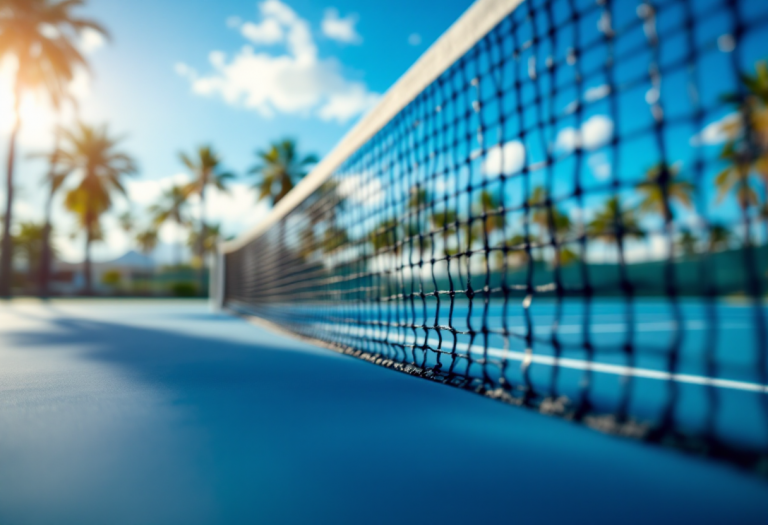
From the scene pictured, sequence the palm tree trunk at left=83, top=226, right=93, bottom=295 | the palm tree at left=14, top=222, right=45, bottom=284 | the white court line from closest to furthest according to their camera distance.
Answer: the white court line, the palm tree trunk at left=83, top=226, right=93, bottom=295, the palm tree at left=14, top=222, right=45, bottom=284

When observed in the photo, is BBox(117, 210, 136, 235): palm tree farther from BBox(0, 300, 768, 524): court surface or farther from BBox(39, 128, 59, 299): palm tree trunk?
BBox(0, 300, 768, 524): court surface

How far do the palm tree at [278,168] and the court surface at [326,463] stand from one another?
26.5 meters

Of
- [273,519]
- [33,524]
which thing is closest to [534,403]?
[273,519]

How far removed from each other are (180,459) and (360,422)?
0.51m

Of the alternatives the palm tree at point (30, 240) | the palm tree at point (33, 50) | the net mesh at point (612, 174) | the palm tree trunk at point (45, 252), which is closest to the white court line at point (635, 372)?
the net mesh at point (612, 174)

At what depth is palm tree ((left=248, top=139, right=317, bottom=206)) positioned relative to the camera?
27562 millimetres

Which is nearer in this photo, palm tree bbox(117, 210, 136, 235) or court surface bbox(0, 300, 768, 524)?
court surface bbox(0, 300, 768, 524)

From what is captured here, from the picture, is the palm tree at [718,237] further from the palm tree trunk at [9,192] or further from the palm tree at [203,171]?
the palm tree at [203,171]

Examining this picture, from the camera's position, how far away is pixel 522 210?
194 centimetres

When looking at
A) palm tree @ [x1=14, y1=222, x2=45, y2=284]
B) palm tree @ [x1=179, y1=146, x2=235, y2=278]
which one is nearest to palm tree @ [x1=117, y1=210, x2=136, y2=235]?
palm tree @ [x1=14, y1=222, x2=45, y2=284]

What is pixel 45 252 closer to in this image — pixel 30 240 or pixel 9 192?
pixel 9 192

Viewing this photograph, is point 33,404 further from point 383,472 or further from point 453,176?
point 453,176

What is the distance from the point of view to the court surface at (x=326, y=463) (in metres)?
0.91

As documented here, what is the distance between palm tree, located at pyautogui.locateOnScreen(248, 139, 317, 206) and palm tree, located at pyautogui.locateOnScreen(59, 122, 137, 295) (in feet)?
20.9
